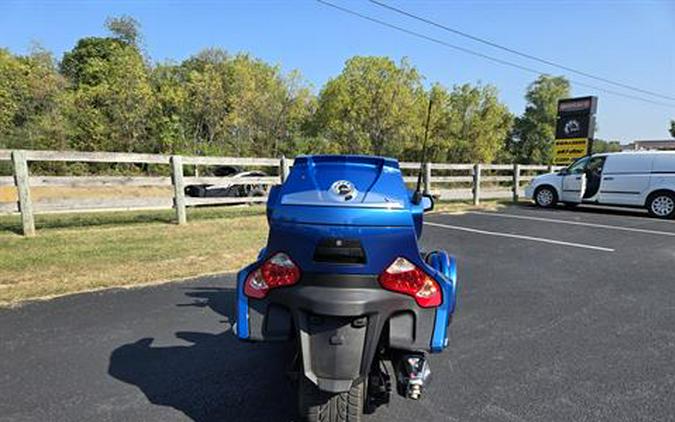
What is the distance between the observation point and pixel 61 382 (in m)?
2.75

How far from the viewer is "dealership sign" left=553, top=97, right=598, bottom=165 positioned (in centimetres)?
1672

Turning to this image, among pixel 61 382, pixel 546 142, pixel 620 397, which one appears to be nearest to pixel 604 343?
pixel 620 397

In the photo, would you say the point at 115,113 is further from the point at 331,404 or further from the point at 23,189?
the point at 331,404

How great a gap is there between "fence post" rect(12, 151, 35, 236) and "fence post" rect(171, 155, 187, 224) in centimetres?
243

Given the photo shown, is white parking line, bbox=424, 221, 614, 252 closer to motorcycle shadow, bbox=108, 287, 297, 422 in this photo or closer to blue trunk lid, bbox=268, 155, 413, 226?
motorcycle shadow, bbox=108, 287, 297, 422

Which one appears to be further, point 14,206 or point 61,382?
point 14,206

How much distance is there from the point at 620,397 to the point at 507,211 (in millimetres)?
10745

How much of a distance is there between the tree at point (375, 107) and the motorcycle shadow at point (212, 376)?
27.8 metres

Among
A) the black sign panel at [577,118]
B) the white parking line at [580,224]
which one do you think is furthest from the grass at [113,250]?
the black sign panel at [577,118]

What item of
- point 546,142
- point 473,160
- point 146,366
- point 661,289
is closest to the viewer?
point 146,366

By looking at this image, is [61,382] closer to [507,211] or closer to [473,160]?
[507,211]

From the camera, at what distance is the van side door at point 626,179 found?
1212 centimetres

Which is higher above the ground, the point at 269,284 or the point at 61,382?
the point at 269,284

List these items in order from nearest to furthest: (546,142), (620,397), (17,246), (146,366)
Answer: (620,397) < (146,366) < (17,246) < (546,142)
